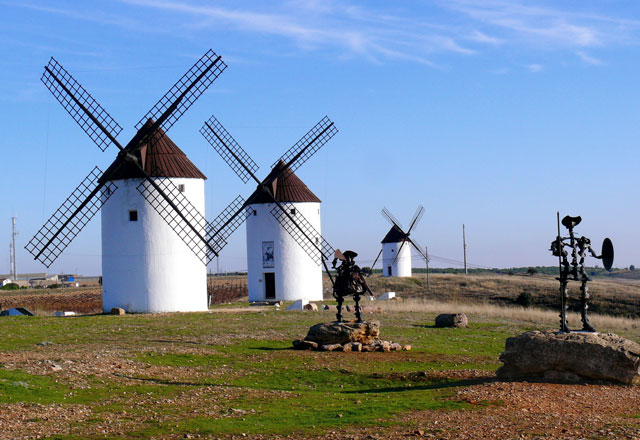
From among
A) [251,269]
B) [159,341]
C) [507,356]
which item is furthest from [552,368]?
[251,269]

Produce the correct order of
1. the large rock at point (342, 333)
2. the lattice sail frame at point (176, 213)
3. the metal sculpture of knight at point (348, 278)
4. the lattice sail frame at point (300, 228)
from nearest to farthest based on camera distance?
the large rock at point (342, 333)
the metal sculpture of knight at point (348, 278)
the lattice sail frame at point (176, 213)
the lattice sail frame at point (300, 228)

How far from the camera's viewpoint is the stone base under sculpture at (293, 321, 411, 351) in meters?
23.7

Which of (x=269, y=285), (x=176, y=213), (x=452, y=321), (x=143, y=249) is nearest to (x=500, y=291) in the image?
(x=269, y=285)

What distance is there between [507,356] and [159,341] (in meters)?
12.1

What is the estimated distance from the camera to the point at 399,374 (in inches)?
768

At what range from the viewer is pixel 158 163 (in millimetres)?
36750

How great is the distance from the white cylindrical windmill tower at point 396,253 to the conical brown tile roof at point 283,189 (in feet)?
99.8

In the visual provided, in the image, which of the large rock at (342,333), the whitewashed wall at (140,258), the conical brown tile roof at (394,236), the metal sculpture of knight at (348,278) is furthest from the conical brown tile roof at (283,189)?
the conical brown tile roof at (394,236)

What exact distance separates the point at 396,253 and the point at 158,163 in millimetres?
47388

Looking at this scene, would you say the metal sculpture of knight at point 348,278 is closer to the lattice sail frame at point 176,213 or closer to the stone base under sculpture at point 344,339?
the stone base under sculpture at point 344,339

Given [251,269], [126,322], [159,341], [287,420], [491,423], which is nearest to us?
[491,423]

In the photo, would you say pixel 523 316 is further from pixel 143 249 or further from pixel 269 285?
pixel 269 285

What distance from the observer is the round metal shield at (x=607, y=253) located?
18.9 meters

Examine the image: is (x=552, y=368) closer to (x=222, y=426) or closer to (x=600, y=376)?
(x=600, y=376)
